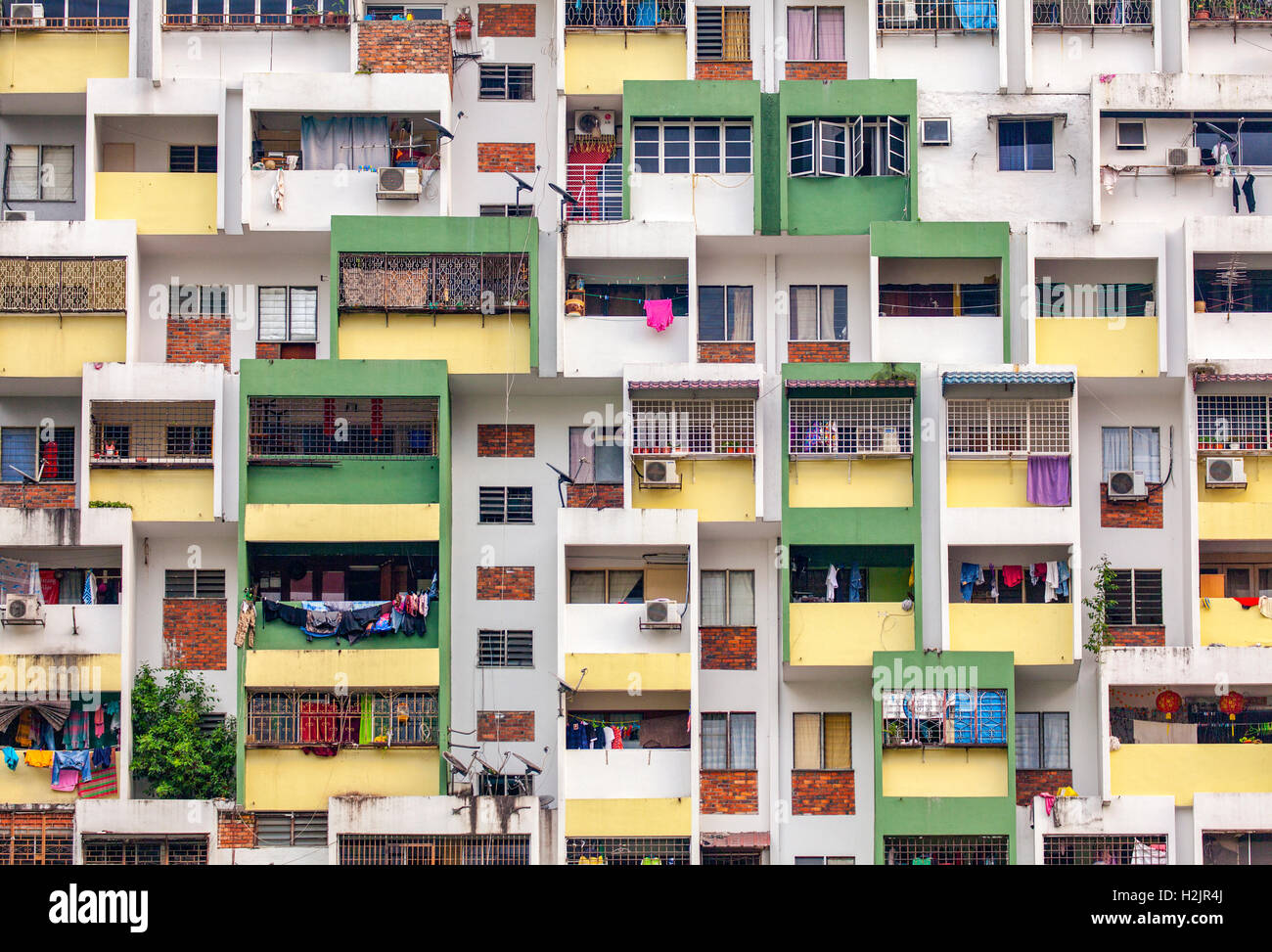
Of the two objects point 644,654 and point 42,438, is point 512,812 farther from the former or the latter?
point 42,438

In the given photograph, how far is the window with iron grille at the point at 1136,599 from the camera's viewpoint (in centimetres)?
2691

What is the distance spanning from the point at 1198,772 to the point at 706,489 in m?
7.92

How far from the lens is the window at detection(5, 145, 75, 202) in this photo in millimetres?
28016

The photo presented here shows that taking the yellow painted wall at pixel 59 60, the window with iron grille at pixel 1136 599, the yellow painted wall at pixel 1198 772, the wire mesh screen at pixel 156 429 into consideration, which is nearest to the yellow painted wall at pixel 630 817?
the yellow painted wall at pixel 1198 772

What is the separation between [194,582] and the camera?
27.0 meters

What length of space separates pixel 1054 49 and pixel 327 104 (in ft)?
36.0

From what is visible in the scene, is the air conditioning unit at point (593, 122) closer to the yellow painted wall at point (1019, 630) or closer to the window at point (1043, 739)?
the yellow painted wall at point (1019, 630)

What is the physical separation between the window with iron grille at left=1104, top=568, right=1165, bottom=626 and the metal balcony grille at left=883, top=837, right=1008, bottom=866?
3826mm

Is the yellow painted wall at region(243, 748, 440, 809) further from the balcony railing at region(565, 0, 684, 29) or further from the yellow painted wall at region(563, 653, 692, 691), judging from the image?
the balcony railing at region(565, 0, 684, 29)

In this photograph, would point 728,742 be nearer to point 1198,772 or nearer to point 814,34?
point 1198,772

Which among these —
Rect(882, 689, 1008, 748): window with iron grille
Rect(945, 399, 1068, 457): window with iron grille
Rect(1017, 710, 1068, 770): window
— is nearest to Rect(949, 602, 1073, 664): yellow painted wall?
Rect(882, 689, 1008, 748): window with iron grille

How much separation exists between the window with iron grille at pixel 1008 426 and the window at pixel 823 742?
4.28 metres
